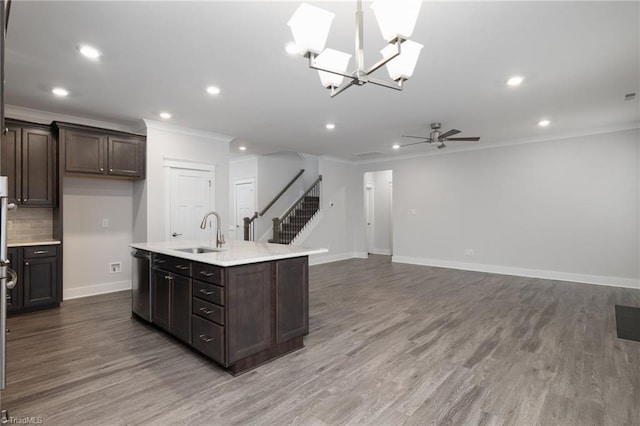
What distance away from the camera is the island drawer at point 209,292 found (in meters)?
2.54

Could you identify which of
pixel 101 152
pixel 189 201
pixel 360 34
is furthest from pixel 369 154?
pixel 360 34

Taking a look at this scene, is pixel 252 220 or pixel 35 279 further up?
pixel 252 220

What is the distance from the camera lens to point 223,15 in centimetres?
233

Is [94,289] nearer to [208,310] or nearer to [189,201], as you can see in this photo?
[189,201]

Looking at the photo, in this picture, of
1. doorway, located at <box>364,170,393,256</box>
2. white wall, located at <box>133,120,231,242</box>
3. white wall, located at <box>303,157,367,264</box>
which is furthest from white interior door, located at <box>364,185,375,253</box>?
white wall, located at <box>133,120,231,242</box>

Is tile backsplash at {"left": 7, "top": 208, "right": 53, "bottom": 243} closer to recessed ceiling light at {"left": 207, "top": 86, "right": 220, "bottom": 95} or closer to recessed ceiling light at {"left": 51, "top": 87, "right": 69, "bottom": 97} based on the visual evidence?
recessed ceiling light at {"left": 51, "top": 87, "right": 69, "bottom": 97}

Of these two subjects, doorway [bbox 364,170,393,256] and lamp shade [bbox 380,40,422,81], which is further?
doorway [bbox 364,170,393,256]

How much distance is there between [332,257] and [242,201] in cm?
300

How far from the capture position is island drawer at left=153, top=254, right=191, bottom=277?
9.55ft

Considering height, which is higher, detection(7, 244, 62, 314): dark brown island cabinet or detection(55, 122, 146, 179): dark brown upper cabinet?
detection(55, 122, 146, 179): dark brown upper cabinet

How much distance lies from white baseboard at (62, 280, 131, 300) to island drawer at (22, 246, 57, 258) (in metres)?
0.80

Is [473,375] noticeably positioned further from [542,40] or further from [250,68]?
[250,68]

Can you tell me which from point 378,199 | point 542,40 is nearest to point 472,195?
point 378,199

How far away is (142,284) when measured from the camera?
3.61 meters
